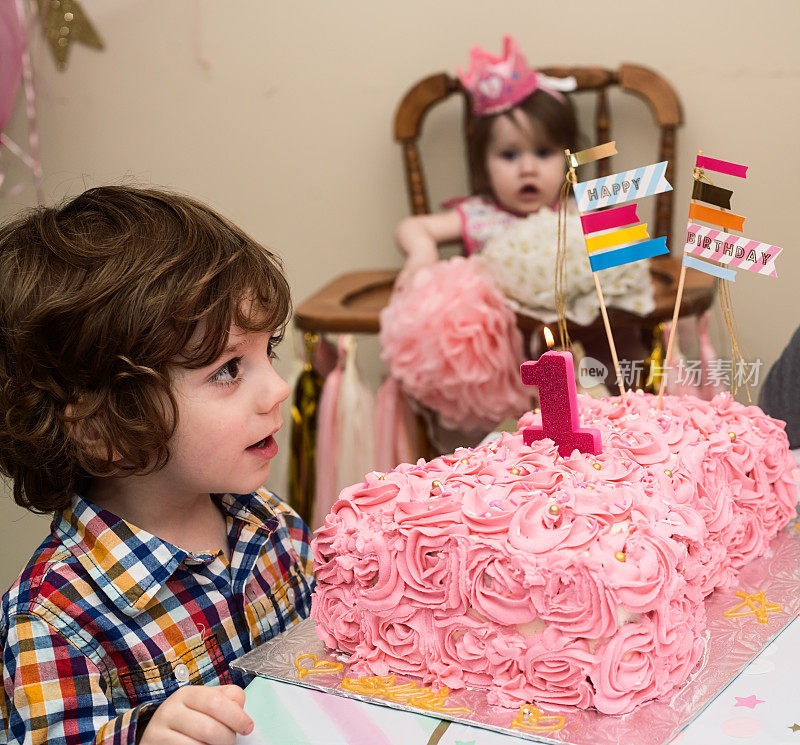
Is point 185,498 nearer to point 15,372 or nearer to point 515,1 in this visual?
point 15,372

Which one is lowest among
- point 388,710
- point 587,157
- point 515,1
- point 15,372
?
point 388,710

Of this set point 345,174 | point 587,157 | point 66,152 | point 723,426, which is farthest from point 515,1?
point 723,426

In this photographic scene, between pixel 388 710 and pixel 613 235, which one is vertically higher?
pixel 613 235

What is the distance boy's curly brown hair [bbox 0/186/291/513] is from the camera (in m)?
0.90

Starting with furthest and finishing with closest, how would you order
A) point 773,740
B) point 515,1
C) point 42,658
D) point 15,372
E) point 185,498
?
point 515,1
point 185,498
point 15,372
point 42,658
point 773,740

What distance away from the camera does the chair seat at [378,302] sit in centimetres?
172

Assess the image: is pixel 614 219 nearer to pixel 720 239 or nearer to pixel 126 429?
pixel 720 239

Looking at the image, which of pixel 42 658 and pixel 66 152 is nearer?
pixel 42 658

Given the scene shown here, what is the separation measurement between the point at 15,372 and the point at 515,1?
5.68ft

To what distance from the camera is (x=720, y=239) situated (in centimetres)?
97

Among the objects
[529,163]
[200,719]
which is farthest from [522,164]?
[200,719]

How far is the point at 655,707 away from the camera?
0.71 m

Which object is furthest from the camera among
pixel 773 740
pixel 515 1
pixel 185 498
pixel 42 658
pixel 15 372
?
pixel 515 1

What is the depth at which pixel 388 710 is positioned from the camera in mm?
747
